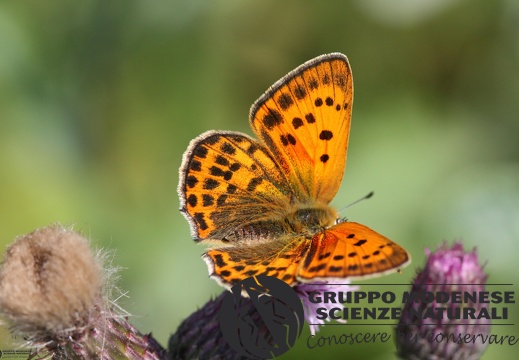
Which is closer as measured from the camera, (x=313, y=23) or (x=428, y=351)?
(x=428, y=351)

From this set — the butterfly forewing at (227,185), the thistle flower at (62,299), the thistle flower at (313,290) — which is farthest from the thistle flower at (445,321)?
the thistle flower at (62,299)

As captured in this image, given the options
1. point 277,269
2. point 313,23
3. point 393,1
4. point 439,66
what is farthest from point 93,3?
point 277,269

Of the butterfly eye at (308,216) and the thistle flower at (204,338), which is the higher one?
the butterfly eye at (308,216)

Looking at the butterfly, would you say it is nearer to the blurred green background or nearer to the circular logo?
the circular logo

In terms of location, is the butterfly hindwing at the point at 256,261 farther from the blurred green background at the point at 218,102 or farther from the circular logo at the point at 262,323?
the blurred green background at the point at 218,102

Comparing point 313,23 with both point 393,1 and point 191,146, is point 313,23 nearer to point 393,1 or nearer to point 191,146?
point 393,1

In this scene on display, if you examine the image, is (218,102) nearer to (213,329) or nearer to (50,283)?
(213,329)
